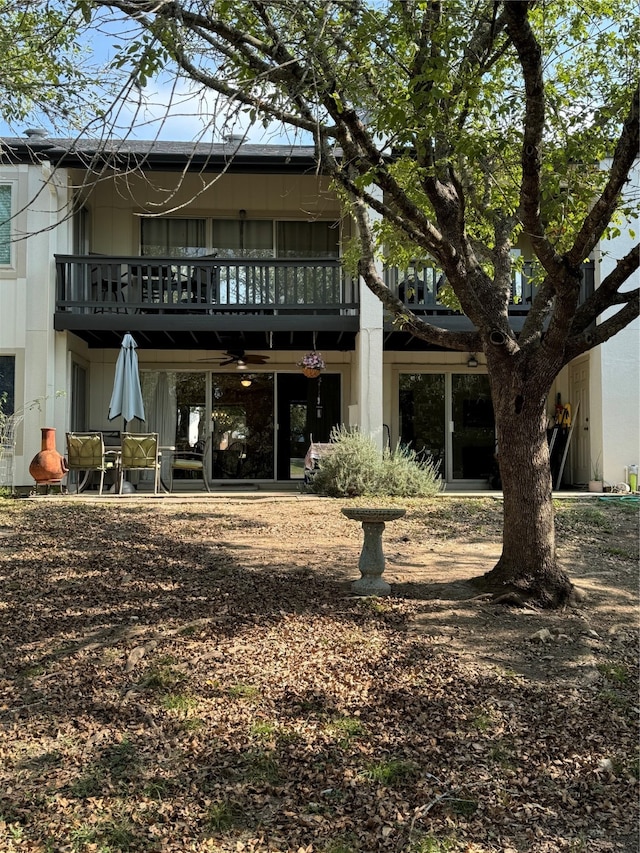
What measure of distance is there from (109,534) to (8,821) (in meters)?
4.86

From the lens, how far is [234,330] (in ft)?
38.3

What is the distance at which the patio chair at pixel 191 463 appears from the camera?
11.7 metres

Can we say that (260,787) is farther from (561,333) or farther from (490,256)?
(490,256)

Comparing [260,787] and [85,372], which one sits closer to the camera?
[260,787]

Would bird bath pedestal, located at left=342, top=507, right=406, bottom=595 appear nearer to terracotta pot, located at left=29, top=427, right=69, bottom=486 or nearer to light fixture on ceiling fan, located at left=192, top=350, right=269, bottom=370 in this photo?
terracotta pot, located at left=29, top=427, right=69, bottom=486

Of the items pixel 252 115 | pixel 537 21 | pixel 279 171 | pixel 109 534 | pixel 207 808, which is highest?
pixel 279 171

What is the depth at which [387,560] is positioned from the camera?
20.7 feet

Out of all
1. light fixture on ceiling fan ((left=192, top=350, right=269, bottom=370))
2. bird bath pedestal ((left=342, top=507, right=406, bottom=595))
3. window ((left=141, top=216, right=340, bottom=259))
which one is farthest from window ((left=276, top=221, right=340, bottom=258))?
bird bath pedestal ((left=342, top=507, right=406, bottom=595))

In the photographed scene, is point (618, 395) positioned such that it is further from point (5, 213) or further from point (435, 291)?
point (5, 213)

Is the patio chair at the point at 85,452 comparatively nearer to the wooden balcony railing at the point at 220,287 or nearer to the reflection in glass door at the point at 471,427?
the wooden balcony railing at the point at 220,287

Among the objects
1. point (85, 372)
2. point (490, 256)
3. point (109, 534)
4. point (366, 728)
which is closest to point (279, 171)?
point (85, 372)

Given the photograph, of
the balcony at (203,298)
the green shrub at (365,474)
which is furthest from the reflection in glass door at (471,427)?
the green shrub at (365,474)

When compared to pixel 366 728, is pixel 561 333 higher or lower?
higher

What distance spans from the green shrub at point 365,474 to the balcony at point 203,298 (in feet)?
7.85
